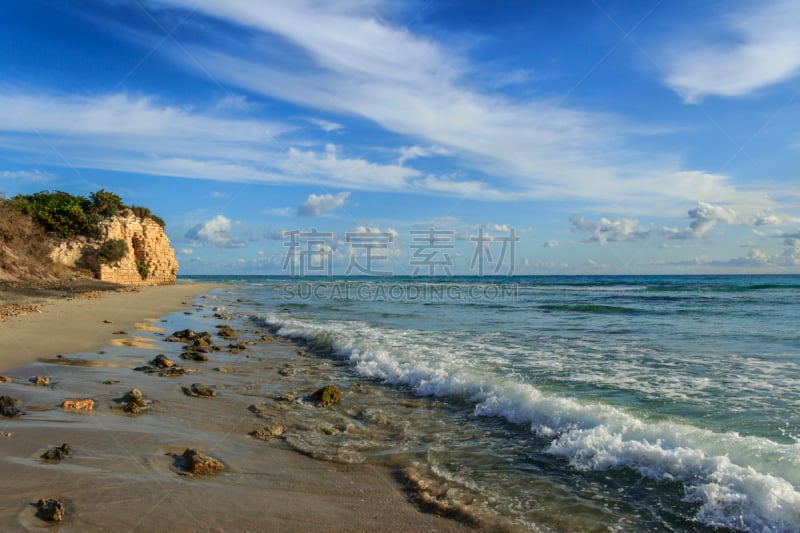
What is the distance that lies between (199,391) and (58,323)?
26.4ft

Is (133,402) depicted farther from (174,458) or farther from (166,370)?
(166,370)

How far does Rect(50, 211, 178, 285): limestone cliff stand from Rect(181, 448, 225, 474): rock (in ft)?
118

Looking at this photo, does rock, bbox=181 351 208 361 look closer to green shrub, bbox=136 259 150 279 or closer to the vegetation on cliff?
the vegetation on cliff

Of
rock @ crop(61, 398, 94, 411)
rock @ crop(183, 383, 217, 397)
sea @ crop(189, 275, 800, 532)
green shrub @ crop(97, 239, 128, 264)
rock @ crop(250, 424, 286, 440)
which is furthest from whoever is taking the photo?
green shrub @ crop(97, 239, 128, 264)

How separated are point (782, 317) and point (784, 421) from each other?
Answer: 1641 centimetres

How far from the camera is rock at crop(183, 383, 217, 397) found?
766 centimetres

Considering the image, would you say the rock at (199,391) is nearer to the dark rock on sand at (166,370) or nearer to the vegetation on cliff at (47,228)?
the dark rock on sand at (166,370)

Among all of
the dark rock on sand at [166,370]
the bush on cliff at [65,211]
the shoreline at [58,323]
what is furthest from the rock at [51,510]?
the bush on cliff at [65,211]

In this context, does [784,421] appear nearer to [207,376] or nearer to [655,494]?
[655,494]

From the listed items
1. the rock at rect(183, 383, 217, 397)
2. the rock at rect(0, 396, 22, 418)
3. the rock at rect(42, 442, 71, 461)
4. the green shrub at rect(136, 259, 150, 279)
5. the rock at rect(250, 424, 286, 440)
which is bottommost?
the rock at rect(250, 424, 286, 440)

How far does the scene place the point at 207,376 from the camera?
30.0ft

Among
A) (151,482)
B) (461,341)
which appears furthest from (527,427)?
(461,341)

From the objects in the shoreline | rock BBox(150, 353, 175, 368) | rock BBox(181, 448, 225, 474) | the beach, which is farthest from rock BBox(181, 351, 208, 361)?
rock BBox(181, 448, 225, 474)

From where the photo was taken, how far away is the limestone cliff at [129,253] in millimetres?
35844
